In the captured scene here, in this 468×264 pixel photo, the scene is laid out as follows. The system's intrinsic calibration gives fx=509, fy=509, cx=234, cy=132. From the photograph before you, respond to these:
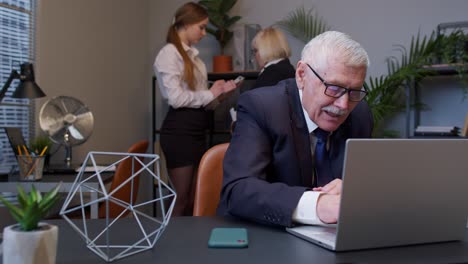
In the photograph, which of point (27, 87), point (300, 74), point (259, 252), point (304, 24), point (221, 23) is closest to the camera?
point (259, 252)

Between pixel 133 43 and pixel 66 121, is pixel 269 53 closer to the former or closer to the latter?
pixel 66 121

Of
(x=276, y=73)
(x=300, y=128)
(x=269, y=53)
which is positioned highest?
(x=269, y=53)

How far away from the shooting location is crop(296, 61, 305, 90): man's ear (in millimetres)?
1394

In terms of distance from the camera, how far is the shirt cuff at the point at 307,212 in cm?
106

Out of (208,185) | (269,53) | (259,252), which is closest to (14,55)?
(269,53)

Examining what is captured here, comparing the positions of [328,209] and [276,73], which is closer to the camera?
[328,209]

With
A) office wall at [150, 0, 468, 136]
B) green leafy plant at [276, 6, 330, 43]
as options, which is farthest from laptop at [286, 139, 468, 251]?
green leafy plant at [276, 6, 330, 43]

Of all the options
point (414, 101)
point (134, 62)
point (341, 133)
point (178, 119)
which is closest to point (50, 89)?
point (178, 119)

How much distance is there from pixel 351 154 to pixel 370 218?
0.14m

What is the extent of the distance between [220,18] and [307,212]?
3282mm

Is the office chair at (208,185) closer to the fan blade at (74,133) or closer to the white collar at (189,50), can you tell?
the fan blade at (74,133)

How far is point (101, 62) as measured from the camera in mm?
3678

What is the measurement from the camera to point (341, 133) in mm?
1467

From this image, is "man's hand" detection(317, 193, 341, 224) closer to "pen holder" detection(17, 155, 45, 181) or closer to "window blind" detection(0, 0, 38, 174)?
"pen holder" detection(17, 155, 45, 181)
